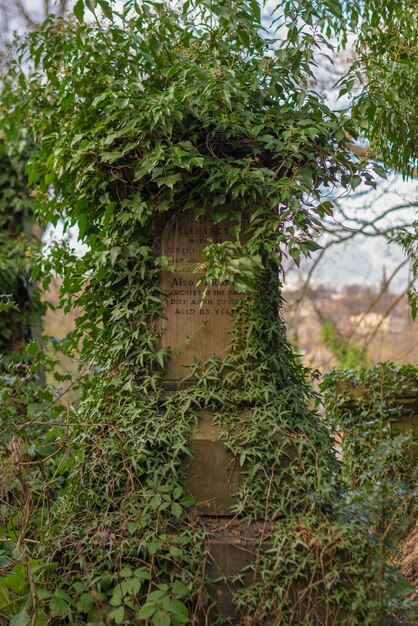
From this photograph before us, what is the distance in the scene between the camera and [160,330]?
171 inches

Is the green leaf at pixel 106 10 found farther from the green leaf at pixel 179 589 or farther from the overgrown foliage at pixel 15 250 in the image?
the overgrown foliage at pixel 15 250

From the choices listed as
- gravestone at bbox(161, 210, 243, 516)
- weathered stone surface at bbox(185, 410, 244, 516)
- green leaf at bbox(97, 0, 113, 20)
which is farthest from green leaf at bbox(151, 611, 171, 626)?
green leaf at bbox(97, 0, 113, 20)

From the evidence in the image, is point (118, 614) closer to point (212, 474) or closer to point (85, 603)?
point (85, 603)

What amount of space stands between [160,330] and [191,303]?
0.26m

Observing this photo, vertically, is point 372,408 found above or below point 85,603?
above

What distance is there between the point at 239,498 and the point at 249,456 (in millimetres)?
244

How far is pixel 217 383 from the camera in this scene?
4.25 metres

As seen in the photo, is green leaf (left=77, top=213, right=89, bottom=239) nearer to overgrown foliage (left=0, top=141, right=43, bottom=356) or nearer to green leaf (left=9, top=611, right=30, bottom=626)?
green leaf (left=9, top=611, right=30, bottom=626)

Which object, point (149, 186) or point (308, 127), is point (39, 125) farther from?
point (308, 127)

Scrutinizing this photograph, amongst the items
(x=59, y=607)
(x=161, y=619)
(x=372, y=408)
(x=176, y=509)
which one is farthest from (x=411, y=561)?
(x=59, y=607)

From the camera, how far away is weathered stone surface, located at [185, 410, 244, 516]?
3.98 meters

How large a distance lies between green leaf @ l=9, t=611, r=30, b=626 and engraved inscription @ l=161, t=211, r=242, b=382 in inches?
64.2

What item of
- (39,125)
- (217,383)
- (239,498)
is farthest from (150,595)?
(39,125)

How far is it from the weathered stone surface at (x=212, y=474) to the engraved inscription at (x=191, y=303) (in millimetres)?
522
